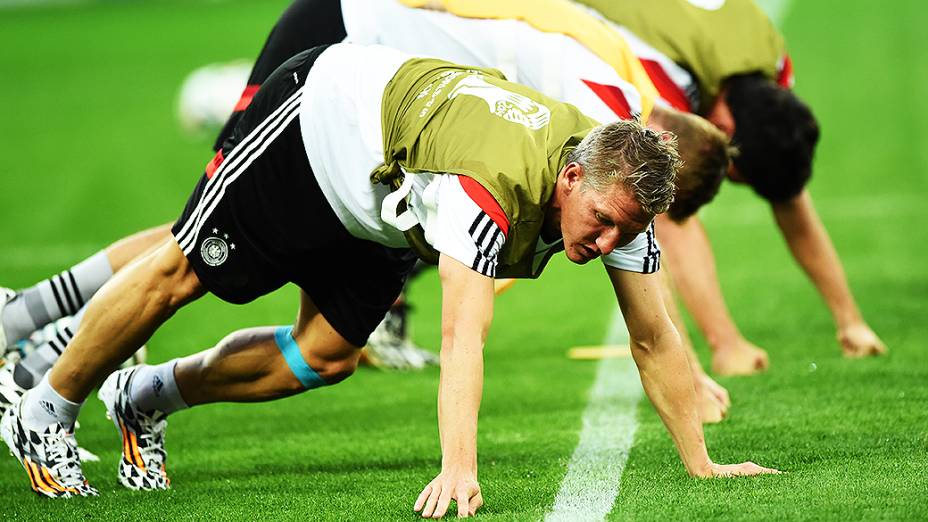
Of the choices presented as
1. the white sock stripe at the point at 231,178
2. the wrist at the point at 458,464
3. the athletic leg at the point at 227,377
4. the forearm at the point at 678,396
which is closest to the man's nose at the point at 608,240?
the forearm at the point at 678,396

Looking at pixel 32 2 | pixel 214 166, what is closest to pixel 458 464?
pixel 214 166

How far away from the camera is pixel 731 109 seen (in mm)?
6098

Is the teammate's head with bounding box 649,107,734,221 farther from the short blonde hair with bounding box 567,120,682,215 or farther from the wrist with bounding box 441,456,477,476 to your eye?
the wrist with bounding box 441,456,477,476

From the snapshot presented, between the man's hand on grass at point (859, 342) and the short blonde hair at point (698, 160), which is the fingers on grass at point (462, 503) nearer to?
the short blonde hair at point (698, 160)

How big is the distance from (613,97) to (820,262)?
212cm

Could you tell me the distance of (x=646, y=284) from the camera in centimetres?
428

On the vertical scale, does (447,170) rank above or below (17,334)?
above

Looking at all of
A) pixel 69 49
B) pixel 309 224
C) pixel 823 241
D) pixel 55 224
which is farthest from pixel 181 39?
pixel 309 224

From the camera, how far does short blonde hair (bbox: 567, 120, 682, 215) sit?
12.7 feet

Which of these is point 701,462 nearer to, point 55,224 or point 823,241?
point 823,241

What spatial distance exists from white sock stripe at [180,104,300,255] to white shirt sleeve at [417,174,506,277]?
29.2 inches

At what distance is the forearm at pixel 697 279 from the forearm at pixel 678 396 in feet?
6.52

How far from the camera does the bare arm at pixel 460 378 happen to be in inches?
151

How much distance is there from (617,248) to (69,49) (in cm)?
1885
